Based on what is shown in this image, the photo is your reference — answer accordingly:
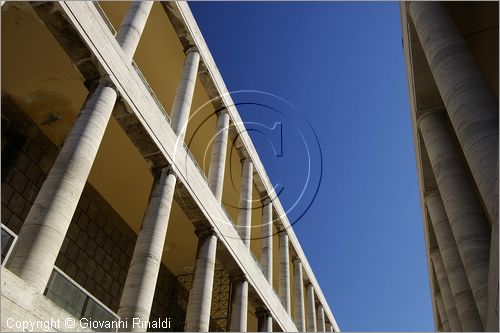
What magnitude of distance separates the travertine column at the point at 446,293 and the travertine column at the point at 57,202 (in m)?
17.0

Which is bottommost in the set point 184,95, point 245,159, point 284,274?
point 284,274

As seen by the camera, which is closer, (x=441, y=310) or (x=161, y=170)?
(x=161, y=170)

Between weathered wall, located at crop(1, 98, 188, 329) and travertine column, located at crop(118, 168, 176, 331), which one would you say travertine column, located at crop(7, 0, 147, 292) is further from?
weathered wall, located at crop(1, 98, 188, 329)

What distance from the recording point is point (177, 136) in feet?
60.3

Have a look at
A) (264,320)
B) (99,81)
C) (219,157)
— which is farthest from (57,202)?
(264,320)

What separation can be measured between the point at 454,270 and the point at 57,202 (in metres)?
15.0

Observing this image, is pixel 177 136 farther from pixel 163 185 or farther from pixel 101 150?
pixel 101 150

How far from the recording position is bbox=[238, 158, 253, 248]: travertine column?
23656 millimetres

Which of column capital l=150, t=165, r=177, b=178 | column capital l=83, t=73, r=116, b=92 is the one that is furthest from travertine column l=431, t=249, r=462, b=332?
column capital l=83, t=73, r=116, b=92

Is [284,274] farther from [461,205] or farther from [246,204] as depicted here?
[461,205]

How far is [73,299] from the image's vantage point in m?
12.1

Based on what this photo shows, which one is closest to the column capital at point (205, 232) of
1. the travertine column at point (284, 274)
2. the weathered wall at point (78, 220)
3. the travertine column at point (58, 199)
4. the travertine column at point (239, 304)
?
the travertine column at point (239, 304)

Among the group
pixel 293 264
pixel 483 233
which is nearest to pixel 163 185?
pixel 483 233

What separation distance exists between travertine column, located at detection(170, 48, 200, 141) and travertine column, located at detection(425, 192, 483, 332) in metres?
11.4
